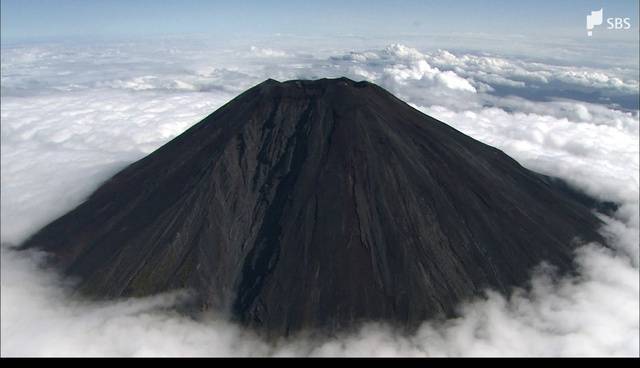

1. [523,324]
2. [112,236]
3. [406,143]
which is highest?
[406,143]

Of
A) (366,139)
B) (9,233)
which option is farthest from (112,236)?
(366,139)

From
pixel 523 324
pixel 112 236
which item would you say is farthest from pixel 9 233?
pixel 523 324

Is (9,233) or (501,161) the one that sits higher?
(501,161)

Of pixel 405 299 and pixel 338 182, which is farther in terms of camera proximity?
pixel 338 182
